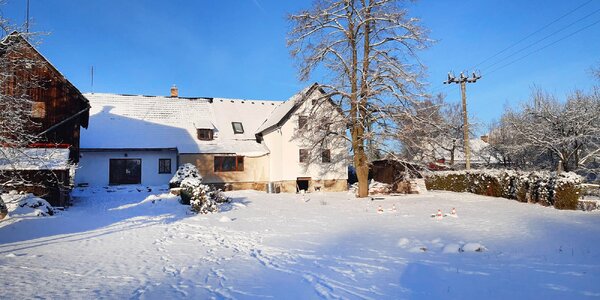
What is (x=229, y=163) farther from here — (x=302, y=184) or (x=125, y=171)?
(x=125, y=171)

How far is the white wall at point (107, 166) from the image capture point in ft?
84.5

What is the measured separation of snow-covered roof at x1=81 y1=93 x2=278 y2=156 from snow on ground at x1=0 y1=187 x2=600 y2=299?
1241cm

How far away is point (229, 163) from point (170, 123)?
6071mm

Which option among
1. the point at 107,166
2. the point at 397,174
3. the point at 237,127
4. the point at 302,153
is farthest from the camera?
the point at 237,127

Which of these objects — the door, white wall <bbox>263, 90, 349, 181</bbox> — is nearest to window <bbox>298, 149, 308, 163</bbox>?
white wall <bbox>263, 90, 349, 181</bbox>

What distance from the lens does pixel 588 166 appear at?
3006 centimetres

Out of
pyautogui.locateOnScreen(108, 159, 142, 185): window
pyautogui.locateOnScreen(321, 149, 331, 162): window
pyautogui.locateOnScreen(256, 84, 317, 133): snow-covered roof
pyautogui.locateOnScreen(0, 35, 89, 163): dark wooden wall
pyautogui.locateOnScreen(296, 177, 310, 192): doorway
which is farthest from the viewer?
pyautogui.locateOnScreen(321, 149, 331, 162): window

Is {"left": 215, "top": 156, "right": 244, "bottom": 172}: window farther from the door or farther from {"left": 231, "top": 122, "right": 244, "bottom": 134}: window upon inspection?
the door

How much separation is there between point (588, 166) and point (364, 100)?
21.9 metres

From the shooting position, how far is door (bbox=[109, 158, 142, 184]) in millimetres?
26625

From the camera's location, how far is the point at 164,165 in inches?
1095

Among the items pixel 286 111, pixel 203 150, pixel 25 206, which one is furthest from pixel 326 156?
pixel 25 206

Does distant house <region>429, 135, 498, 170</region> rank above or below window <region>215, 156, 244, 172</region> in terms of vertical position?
above

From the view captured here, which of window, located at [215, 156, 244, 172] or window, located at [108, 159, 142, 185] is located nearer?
window, located at [108, 159, 142, 185]
